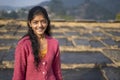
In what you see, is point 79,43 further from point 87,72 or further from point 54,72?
point 54,72

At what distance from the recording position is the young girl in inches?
78.5

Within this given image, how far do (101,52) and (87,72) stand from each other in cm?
142

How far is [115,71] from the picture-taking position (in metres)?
4.00

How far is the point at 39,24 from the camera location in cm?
205

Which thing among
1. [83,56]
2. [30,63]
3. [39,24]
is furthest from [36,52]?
[83,56]

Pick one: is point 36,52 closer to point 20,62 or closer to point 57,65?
point 20,62

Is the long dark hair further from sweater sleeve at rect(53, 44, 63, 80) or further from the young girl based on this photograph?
sweater sleeve at rect(53, 44, 63, 80)

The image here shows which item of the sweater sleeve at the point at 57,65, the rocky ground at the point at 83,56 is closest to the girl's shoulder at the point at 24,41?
the sweater sleeve at the point at 57,65

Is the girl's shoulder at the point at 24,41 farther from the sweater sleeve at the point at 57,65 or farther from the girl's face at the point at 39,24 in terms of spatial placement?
the sweater sleeve at the point at 57,65

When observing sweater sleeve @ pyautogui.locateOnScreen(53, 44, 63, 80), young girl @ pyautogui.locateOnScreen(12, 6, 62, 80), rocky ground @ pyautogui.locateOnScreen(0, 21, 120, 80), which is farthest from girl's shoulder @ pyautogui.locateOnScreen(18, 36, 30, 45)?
rocky ground @ pyautogui.locateOnScreen(0, 21, 120, 80)

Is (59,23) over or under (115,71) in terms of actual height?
under

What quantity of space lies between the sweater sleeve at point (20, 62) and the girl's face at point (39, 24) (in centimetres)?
18

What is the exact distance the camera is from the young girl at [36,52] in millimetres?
1993

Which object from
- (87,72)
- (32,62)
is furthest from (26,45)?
(87,72)
